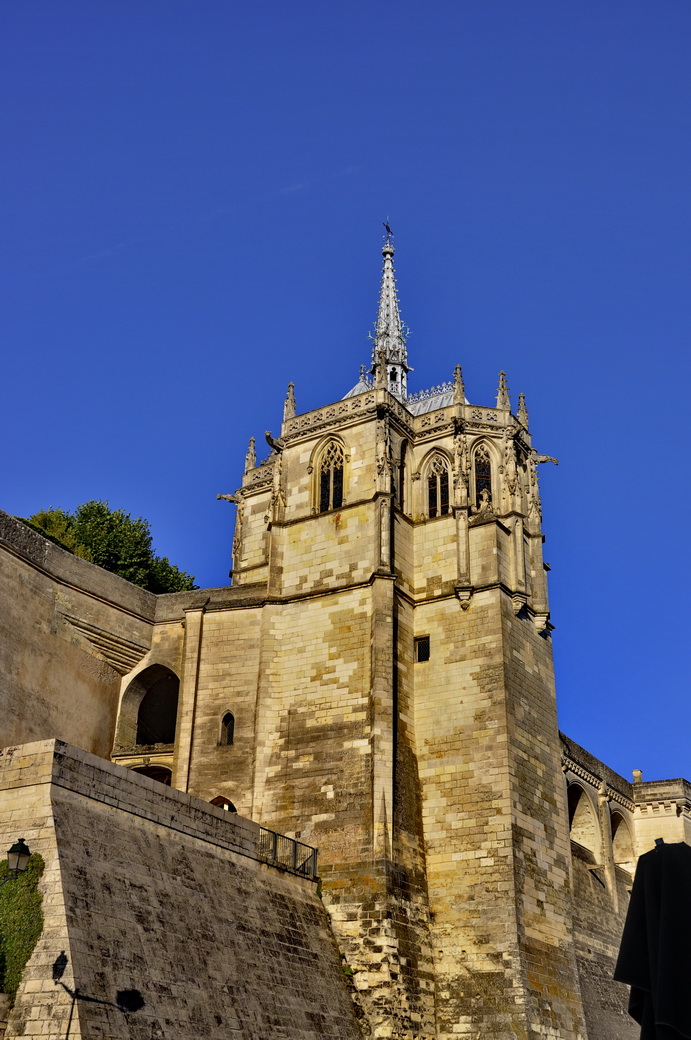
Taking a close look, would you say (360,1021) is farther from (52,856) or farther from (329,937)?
(52,856)

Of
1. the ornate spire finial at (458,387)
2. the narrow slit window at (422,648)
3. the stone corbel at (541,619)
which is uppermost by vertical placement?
the ornate spire finial at (458,387)

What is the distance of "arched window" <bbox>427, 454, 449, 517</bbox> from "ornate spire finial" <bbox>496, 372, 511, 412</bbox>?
104 inches

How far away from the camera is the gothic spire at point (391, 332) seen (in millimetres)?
44062

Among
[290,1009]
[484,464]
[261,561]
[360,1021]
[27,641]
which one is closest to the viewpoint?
[290,1009]

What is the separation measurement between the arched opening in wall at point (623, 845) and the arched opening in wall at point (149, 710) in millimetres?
16856

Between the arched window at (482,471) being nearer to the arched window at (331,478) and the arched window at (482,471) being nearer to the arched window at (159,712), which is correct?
the arched window at (331,478)

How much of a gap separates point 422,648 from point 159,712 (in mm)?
9009

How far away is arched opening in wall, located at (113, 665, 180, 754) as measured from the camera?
29.7 meters

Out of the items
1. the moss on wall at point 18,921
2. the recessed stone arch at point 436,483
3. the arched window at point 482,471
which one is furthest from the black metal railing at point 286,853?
the arched window at point 482,471

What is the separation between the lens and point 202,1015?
17.4 m

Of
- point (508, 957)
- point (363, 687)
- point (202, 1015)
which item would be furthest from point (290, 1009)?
point (363, 687)

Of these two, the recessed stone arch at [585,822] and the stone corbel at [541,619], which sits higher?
the stone corbel at [541,619]

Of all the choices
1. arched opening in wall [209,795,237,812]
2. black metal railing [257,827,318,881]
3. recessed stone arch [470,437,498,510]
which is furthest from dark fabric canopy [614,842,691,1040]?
recessed stone arch [470,437,498,510]

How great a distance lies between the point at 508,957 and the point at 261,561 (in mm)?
14811
